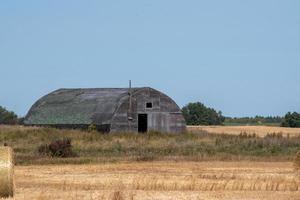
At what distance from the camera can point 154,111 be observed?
55.9m

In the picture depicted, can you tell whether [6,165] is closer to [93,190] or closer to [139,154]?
[93,190]

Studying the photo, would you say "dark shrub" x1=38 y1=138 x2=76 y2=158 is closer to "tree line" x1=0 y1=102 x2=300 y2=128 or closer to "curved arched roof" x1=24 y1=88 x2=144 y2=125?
"curved arched roof" x1=24 y1=88 x2=144 y2=125

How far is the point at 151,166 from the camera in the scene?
27.8 metres

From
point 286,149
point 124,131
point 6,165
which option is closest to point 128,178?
point 6,165

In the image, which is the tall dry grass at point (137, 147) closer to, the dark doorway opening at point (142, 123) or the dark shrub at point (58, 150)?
the dark shrub at point (58, 150)

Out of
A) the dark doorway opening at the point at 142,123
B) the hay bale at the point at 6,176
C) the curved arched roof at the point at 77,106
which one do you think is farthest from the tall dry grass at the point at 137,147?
the hay bale at the point at 6,176

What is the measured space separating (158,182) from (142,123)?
3561 centimetres

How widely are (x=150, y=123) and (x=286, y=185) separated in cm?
3456

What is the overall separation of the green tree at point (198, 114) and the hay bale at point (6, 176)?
81241 millimetres

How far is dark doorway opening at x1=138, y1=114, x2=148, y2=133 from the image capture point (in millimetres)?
56375

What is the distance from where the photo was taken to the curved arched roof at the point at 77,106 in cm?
5509

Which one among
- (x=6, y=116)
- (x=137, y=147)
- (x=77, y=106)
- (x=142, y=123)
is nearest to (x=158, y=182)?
(x=137, y=147)

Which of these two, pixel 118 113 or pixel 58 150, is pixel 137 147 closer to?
pixel 58 150

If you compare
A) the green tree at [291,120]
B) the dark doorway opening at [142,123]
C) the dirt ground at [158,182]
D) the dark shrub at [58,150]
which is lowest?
the dirt ground at [158,182]
